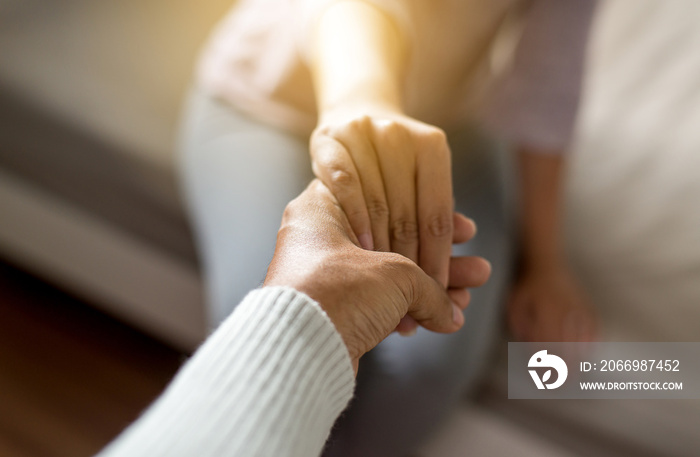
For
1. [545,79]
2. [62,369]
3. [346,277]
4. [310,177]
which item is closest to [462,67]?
[545,79]

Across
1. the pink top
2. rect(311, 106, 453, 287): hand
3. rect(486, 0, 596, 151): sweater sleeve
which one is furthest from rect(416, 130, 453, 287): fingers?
rect(486, 0, 596, 151): sweater sleeve

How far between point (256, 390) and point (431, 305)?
0.12 meters

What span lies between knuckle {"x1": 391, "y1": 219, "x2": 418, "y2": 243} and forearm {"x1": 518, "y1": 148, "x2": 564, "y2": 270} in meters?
0.34

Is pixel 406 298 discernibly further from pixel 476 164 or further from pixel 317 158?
pixel 476 164

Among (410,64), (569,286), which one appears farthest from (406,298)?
(569,286)

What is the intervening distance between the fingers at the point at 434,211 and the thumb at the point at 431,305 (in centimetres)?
1

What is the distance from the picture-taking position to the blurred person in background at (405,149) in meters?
0.31

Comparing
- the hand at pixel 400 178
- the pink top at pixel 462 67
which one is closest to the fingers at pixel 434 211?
the hand at pixel 400 178

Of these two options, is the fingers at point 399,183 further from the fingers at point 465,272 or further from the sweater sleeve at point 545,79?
the sweater sleeve at point 545,79

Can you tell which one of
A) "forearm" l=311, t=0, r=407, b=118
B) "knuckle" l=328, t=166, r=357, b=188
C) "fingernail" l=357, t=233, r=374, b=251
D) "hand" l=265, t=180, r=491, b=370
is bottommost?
"hand" l=265, t=180, r=491, b=370

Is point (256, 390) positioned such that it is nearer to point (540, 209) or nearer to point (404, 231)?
point (404, 231)

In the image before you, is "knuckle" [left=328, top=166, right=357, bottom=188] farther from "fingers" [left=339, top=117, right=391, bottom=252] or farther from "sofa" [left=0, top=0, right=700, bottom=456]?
"sofa" [left=0, top=0, right=700, bottom=456]

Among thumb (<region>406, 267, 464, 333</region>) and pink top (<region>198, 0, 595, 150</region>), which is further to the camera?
pink top (<region>198, 0, 595, 150</region>)

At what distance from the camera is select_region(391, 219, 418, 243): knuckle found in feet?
1.01
